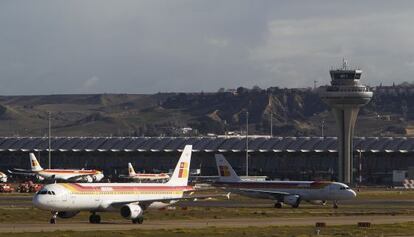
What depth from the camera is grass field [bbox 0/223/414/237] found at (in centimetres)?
7381

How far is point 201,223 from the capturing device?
89250 mm

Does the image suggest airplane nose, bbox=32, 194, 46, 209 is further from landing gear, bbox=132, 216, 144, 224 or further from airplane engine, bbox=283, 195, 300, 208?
airplane engine, bbox=283, 195, 300, 208

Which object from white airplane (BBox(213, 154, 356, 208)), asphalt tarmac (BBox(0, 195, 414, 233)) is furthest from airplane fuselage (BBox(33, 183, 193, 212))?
white airplane (BBox(213, 154, 356, 208))

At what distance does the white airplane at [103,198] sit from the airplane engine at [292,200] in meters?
34.4

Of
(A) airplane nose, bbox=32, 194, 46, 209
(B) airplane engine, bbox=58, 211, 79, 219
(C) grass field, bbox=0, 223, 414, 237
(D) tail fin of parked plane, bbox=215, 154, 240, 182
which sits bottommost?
(C) grass field, bbox=0, 223, 414, 237

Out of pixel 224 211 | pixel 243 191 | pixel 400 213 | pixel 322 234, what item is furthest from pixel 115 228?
pixel 243 191

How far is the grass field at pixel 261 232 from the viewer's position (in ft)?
242

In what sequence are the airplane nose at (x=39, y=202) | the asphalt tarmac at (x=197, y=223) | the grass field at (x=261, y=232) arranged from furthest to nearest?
the airplane nose at (x=39, y=202)
the asphalt tarmac at (x=197, y=223)
the grass field at (x=261, y=232)

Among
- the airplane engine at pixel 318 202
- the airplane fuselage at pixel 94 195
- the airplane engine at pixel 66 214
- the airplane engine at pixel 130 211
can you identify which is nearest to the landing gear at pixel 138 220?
the airplane engine at pixel 130 211

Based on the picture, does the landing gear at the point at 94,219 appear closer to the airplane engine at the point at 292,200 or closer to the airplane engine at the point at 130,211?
the airplane engine at the point at 130,211

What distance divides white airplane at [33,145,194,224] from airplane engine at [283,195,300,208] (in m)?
34.4

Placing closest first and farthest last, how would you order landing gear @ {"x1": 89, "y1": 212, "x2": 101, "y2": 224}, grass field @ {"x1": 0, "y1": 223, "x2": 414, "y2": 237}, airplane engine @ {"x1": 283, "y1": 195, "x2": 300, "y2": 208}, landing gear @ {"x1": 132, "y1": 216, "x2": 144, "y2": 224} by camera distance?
grass field @ {"x1": 0, "y1": 223, "x2": 414, "y2": 237}
landing gear @ {"x1": 132, "y1": 216, "x2": 144, "y2": 224}
landing gear @ {"x1": 89, "y1": 212, "x2": 101, "y2": 224}
airplane engine @ {"x1": 283, "y1": 195, "x2": 300, "y2": 208}

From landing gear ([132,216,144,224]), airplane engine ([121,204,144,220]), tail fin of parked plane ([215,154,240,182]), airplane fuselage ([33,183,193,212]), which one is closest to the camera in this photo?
airplane fuselage ([33,183,193,212])

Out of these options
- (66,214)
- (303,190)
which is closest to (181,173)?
(66,214)
